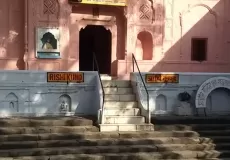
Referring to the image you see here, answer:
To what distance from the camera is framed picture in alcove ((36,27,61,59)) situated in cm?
1570

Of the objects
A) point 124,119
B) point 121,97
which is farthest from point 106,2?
point 124,119

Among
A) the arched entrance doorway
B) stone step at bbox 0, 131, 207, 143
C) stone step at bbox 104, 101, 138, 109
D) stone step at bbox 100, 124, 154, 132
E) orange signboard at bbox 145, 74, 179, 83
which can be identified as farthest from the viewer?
the arched entrance doorway

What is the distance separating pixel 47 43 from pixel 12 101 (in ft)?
12.0

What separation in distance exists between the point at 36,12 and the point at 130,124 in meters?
5.72

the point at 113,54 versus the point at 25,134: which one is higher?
the point at 113,54

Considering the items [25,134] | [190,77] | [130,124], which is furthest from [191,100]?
[25,134]

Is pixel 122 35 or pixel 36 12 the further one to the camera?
pixel 122 35

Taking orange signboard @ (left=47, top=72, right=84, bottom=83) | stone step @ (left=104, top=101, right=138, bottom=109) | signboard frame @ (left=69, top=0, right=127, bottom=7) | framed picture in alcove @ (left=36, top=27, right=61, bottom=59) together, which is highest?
signboard frame @ (left=69, top=0, right=127, bottom=7)

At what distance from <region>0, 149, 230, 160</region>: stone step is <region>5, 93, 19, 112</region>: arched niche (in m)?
2.38

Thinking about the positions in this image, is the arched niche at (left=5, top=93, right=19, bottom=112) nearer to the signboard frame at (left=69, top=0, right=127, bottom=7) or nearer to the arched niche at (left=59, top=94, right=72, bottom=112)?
the arched niche at (left=59, top=94, right=72, bottom=112)

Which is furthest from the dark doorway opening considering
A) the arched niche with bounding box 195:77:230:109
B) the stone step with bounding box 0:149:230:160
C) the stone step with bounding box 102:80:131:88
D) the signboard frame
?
the stone step with bounding box 0:149:230:160

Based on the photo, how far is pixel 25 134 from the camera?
11297mm

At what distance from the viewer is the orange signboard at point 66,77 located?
43.0ft

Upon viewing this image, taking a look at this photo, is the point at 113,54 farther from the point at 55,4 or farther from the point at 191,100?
the point at 191,100
